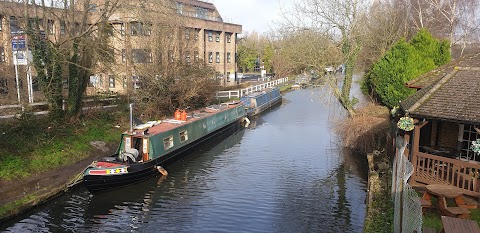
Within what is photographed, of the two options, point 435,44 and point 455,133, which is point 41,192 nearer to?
point 455,133

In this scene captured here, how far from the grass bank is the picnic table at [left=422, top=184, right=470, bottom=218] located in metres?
13.3

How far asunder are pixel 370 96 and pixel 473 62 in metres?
15.9

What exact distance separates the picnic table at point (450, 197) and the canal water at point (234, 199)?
9.14 feet

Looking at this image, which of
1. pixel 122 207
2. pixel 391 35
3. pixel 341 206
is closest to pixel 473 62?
pixel 341 206

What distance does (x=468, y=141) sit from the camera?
520 inches

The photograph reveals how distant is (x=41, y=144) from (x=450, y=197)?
15.1 meters

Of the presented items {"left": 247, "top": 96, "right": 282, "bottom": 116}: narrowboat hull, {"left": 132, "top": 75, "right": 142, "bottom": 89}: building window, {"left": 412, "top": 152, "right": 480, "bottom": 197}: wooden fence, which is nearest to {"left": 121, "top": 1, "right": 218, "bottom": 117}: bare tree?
{"left": 132, "top": 75, "right": 142, "bottom": 89}: building window

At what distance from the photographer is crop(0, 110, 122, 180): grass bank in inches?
597

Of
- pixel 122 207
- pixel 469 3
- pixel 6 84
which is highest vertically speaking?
pixel 469 3

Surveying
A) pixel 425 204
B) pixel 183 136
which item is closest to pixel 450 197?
pixel 425 204

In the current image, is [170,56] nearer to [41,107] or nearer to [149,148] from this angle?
[41,107]

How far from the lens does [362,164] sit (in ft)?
63.8

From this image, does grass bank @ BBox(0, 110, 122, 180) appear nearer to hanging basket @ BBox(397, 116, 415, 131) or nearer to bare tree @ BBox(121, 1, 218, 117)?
bare tree @ BBox(121, 1, 218, 117)

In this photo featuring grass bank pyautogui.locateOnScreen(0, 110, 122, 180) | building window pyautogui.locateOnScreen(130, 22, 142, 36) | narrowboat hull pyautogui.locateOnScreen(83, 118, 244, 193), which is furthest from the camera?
building window pyautogui.locateOnScreen(130, 22, 142, 36)
